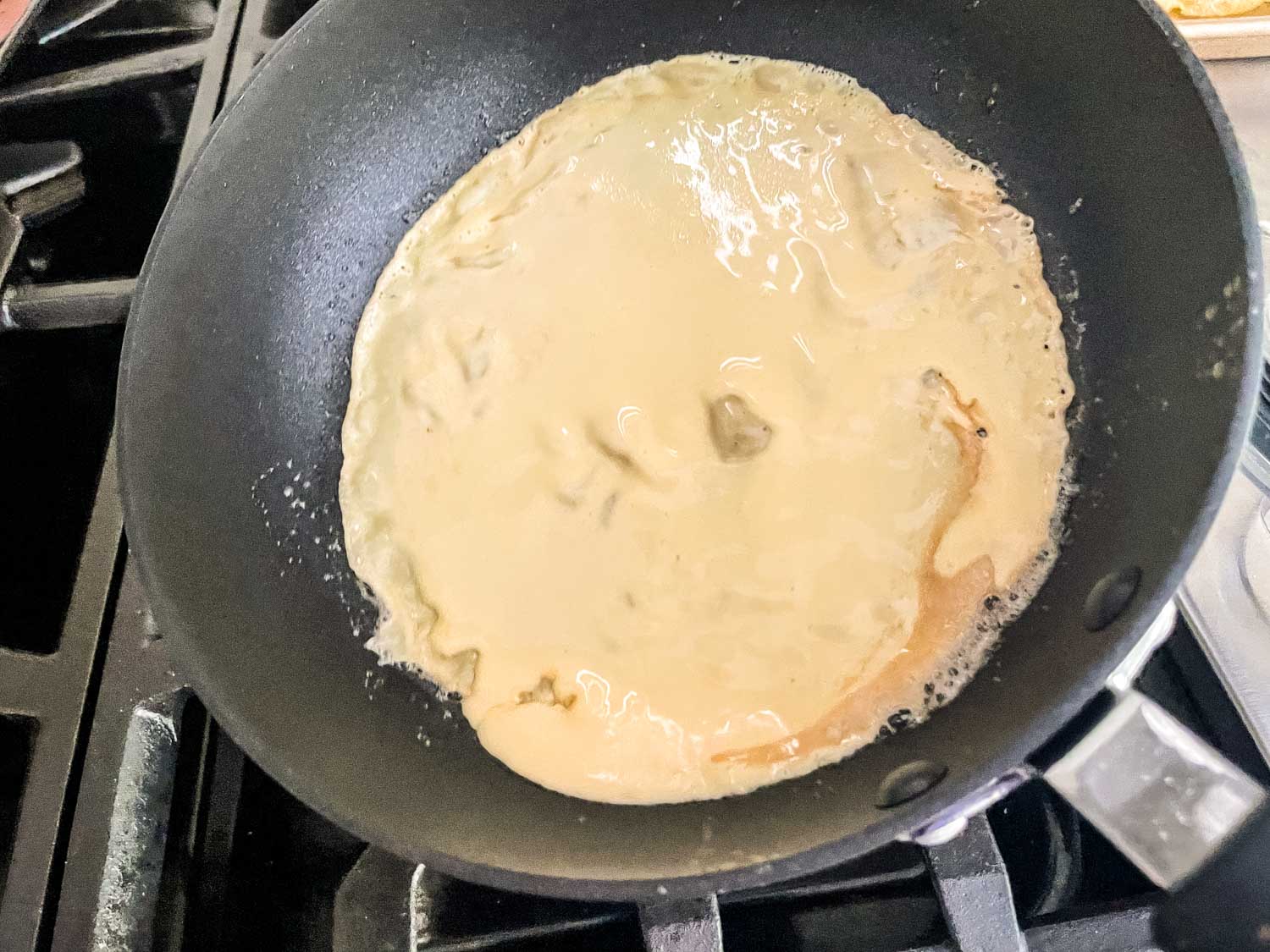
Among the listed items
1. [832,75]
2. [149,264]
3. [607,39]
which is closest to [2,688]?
[149,264]

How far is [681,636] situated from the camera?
66cm

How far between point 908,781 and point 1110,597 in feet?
0.58

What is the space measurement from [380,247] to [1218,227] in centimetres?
68

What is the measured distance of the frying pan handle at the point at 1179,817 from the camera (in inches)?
17.9

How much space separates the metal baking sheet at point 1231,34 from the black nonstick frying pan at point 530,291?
1.12 feet

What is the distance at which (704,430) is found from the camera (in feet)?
2.32

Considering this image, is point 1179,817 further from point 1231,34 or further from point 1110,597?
point 1231,34

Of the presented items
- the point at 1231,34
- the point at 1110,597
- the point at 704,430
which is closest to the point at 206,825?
the point at 704,430

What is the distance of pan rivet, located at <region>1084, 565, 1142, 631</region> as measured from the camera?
532mm

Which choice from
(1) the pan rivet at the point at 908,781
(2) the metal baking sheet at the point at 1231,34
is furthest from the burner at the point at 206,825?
(2) the metal baking sheet at the point at 1231,34

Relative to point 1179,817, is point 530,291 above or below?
above

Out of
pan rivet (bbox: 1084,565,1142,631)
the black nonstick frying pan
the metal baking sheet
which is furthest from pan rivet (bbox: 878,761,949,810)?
the metal baking sheet

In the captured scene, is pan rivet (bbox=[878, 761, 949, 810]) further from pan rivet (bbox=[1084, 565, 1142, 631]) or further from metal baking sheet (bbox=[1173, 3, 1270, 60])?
metal baking sheet (bbox=[1173, 3, 1270, 60])

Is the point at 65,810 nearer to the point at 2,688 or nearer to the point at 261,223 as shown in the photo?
the point at 2,688
